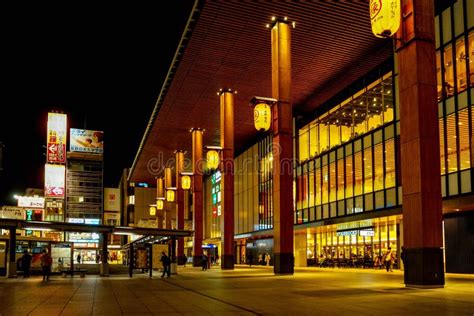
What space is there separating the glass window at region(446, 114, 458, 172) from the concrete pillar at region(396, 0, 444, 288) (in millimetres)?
9325

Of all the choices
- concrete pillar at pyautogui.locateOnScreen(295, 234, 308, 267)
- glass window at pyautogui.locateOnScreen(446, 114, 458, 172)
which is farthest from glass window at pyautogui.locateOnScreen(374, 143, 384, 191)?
concrete pillar at pyautogui.locateOnScreen(295, 234, 308, 267)

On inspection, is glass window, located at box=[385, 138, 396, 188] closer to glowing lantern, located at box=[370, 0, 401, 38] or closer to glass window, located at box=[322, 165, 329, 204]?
glass window, located at box=[322, 165, 329, 204]

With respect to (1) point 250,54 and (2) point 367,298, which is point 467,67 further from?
(2) point 367,298

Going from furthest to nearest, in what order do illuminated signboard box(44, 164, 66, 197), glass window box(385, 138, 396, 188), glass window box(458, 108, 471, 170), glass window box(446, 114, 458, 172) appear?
1. illuminated signboard box(44, 164, 66, 197)
2. glass window box(385, 138, 396, 188)
3. glass window box(446, 114, 458, 172)
4. glass window box(458, 108, 471, 170)

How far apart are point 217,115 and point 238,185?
19972mm

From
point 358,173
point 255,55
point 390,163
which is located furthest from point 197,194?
point 390,163

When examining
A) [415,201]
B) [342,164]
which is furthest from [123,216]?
[415,201]

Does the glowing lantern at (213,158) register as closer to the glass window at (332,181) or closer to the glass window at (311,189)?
the glass window at (311,189)

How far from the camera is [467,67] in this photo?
28.1 meters

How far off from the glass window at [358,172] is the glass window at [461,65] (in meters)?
11.8

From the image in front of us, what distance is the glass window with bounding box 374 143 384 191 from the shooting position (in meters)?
36.7

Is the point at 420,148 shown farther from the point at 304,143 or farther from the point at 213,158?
the point at 304,143

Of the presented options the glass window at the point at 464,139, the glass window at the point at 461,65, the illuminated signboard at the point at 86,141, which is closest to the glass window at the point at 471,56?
the glass window at the point at 461,65

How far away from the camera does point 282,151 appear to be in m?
31.8
